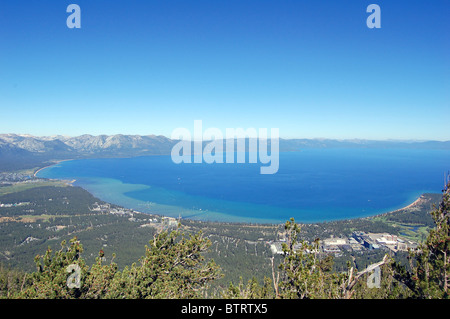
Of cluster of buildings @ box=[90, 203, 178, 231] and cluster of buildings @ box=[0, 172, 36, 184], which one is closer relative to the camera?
cluster of buildings @ box=[90, 203, 178, 231]

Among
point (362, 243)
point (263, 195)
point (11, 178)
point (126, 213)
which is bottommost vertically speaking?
point (362, 243)

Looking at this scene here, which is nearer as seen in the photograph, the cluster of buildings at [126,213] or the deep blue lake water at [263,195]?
the cluster of buildings at [126,213]

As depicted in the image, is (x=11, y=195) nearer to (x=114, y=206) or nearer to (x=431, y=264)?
(x=114, y=206)

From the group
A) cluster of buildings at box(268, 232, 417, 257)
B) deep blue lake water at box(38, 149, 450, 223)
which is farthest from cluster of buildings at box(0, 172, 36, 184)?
cluster of buildings at box(268, 232, 417, 257)

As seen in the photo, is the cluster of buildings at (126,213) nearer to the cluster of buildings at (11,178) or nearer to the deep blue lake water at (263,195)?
the deep blue lake water at (263,195)

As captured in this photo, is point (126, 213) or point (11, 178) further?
point (11, 178)

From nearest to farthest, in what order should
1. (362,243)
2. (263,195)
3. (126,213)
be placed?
1. (362,243)
2. (126,213)
3. (263,195)

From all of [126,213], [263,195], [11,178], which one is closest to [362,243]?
[263,195]

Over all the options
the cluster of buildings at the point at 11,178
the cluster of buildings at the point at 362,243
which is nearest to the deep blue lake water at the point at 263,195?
the cluster of buildings at the point at 362,243

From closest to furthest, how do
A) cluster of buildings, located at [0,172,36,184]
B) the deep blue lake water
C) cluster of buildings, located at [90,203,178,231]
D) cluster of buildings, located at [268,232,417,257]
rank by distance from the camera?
cluster of buildings, located at [268,232,417,257] < cluster of buildings, located at [90,203,178,231] < the deep blue lake water < cluster of buildings, located at [0,172,36,184]

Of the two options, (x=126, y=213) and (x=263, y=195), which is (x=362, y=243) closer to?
(x=263, y=195)

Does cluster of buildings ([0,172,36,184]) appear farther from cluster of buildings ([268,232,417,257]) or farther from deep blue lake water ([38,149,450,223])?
cluster of buildings ([268,232,417,257])

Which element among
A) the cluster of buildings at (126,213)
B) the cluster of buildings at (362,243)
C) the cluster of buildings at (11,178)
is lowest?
the cluster of buildings at (362,243)

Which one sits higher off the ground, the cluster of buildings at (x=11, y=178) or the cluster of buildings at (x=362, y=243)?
the cluster of buildings at (x=11, y=178)
